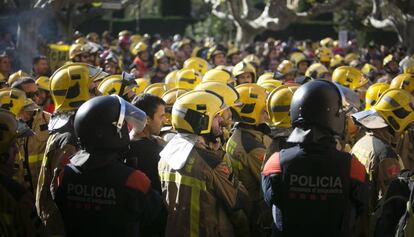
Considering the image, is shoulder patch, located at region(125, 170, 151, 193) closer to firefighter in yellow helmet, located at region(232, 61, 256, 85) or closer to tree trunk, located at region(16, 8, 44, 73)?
firefighter in yellow helmet, located at region(232, 61, 256, 85)

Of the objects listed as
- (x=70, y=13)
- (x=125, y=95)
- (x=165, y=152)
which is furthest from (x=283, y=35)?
(x=165, y=152)

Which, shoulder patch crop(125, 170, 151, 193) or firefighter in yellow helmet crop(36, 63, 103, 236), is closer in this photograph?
shoulder patch crop(125, 170, 151, 193)

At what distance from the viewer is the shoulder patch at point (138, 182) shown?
515 cm

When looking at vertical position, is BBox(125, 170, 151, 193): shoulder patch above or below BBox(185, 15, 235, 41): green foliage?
above

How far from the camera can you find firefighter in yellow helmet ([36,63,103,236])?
6523mm

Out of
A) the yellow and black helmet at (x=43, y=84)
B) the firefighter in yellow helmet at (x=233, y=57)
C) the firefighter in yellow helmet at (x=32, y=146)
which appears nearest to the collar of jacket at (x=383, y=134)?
the firefighter in yellow helmet at (x=32, y=146)

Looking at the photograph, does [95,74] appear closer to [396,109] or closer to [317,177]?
[396,109]

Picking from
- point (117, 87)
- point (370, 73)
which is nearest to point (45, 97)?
point (117, 87)

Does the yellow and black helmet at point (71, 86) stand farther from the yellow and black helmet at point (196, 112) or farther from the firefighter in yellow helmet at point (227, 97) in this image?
the yellow and black helmet at point (196, 112)

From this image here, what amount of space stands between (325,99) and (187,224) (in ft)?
5.00

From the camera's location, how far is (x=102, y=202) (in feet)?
16.9

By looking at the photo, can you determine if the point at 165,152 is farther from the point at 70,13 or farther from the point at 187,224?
the point at 70,13

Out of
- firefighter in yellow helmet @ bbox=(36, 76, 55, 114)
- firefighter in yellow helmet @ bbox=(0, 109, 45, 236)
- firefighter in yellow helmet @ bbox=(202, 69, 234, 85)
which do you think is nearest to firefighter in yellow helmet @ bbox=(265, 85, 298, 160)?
firefighter in yellow helmet @ bbox=(0, 109, 45, 236)

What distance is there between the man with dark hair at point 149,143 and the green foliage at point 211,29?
3542cm
